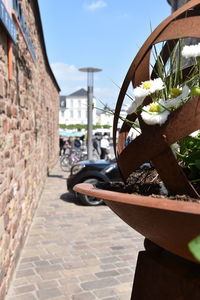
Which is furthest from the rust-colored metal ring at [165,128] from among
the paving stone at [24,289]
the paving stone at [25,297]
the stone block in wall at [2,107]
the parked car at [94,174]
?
the parked car at [94,174]

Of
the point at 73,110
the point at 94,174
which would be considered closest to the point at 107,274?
the point at 94,174

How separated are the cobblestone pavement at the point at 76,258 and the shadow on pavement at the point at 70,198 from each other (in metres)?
0.90

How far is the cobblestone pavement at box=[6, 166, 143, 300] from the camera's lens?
350cm

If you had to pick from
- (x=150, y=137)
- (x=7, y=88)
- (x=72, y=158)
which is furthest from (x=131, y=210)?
(x=72, y=158)

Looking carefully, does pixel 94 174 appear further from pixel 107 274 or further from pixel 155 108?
pixel 155 108

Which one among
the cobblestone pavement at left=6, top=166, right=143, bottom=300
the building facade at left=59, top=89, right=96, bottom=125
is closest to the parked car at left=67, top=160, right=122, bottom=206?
the cobblestone pavement at left=6, top=166, right=143, bottom=300

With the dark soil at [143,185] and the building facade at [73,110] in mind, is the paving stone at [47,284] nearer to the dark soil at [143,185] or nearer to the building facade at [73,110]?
the dark soil at [143,185]

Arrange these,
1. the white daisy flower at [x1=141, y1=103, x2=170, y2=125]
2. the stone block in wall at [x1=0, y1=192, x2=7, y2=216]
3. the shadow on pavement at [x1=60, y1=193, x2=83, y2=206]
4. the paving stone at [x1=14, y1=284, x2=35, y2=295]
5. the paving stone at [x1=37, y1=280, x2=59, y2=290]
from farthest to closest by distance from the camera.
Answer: the shadow on pavement at [x1=60, y1=193, x2=83, y2=206]
the paving stone at [x1=37, y1=280, x2=59, y2=290]
the paving stone at [x1=14, y1=284, x2=35, y2=295]
the stone block in wall at [x1=0, y1=192, x2=7, y2=216]
the white daisy flower at [x1=141, y1=103, x2=170, y2=125]

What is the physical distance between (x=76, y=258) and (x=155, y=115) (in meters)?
3.55

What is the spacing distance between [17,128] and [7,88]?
2.95ft

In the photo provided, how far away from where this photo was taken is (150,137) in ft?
3.92

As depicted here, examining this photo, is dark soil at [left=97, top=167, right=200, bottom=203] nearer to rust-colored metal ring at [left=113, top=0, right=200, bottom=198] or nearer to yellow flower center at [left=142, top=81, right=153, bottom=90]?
rust-colored metal ring at [left=113, top=0, right=200, bottom=198]

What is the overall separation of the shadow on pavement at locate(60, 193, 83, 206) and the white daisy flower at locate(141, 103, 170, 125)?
6.66 meters

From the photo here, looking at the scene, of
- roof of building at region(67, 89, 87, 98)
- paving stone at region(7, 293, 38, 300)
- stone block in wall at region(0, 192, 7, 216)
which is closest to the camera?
stone block in wall at region(0, 192, 7, 216)
